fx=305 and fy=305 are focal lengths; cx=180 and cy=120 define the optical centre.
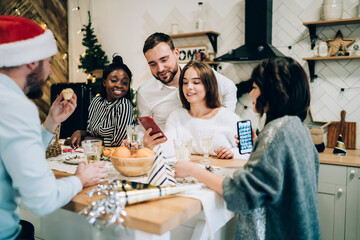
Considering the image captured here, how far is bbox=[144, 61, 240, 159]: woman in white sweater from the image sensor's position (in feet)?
7.07

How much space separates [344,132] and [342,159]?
60 cm

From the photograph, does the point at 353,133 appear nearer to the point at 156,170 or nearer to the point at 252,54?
the point at 252,54

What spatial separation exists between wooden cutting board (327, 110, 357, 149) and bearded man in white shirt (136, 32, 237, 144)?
1.13 metres

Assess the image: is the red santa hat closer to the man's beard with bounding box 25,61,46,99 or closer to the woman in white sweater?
the man's beard with bounding box 25,61,46,99

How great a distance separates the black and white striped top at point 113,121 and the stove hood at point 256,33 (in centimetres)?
128

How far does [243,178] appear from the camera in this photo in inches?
43.2

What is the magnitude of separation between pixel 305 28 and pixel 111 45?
2.91m

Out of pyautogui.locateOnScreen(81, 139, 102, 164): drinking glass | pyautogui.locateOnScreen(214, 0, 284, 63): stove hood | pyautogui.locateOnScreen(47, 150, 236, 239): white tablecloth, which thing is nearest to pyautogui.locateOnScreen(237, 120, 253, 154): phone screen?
pyautogui.locateOnScreen(47, 150, 236, 239): white tablecloth

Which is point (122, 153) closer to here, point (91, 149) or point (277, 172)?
point (91, 149)

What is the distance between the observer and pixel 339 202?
255 cm

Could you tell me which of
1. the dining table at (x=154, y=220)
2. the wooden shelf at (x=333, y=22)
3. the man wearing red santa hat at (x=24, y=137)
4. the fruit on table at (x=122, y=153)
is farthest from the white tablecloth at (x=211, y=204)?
the wooden shelf at (x=333, y=22)

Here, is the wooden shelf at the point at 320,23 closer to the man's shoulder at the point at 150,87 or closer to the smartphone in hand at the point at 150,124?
the man's shoulder at the point at 150,87

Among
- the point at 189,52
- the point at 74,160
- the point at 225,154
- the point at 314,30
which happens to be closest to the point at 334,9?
the point at 314,30

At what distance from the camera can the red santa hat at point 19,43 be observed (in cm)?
108
